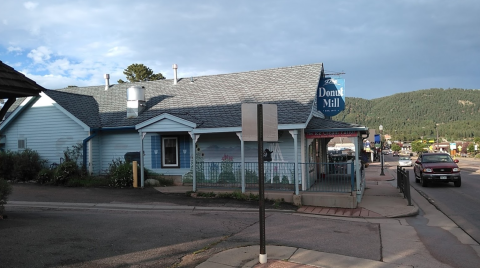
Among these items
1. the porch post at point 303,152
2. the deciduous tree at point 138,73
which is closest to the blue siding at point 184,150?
the porch post at point 303,152

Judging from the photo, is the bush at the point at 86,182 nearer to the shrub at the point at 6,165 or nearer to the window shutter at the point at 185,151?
the window shutter at the point at 185,151

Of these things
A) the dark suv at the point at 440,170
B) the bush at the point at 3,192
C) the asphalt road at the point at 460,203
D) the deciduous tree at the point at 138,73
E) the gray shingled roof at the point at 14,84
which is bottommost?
the asphalt road at the point at 460,203

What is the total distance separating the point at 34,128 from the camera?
17.9 m

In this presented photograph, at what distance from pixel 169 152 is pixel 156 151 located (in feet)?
1.87

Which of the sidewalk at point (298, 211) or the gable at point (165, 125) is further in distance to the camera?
the gable at point (165, 125)

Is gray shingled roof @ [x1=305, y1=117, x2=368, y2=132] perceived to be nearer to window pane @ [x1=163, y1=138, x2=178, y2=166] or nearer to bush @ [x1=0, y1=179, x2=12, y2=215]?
window pane @ [x1=163, y1=138, x2=178, y2=166]

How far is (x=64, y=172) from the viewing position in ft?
51.4

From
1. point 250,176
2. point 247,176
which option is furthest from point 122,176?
point 250,176

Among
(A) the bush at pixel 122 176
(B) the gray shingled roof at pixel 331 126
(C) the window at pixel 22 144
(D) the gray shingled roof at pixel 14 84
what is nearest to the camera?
(D) the gray shingled roof at pixel 14 84

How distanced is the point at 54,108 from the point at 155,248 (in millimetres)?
13303

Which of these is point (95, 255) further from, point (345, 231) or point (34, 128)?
point (34, 128)

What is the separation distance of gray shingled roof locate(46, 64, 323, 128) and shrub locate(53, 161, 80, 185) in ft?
6.60

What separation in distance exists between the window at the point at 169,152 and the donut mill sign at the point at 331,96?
6601 mm

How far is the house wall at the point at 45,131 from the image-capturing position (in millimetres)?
17281
